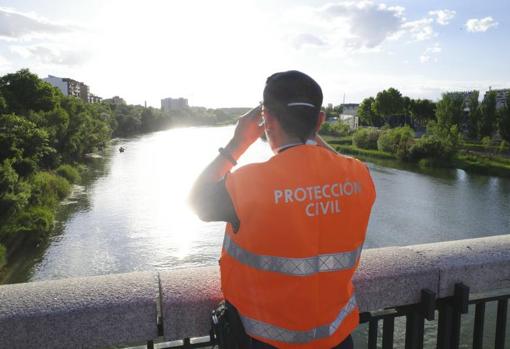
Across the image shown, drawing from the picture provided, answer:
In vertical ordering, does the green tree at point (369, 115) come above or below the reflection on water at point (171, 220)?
above

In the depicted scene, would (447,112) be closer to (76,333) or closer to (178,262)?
(178,262)

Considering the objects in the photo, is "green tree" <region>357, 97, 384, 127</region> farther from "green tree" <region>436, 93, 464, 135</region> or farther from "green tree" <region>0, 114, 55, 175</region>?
"green tree" <region>0, 114, 55, 175</region>

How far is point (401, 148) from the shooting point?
5419 centimetres

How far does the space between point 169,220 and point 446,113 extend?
4534 cm

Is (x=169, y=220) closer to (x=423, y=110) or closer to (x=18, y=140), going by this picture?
(x=18, y=140)

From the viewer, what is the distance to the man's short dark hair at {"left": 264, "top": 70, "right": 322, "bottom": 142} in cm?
152

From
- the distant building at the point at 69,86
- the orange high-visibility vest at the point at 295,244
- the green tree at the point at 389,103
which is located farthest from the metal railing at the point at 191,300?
the distant building at the point at 69,86

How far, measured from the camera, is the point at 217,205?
58.5 inches

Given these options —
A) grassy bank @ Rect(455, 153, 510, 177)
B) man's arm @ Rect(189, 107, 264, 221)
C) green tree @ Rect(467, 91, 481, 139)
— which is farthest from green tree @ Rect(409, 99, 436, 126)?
man's arm @ Rect(189, 107, 264, 221)

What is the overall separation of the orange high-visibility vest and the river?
1483cm

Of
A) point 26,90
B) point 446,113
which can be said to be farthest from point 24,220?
point 446,113

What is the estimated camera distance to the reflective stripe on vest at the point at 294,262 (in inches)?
56.4

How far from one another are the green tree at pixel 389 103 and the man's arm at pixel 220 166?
248ft

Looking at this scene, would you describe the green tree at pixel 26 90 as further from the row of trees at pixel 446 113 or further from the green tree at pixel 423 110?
the green tree at pixel 423 110
